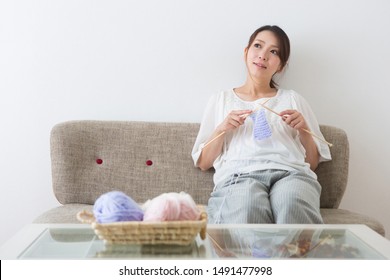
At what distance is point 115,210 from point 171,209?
11 cm

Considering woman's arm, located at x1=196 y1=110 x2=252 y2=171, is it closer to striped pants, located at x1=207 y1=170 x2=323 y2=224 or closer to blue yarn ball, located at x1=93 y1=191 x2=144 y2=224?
striped pants, located at x1=207 y1=170 x2=323 y2=224

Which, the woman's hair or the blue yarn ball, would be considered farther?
the woman's hair

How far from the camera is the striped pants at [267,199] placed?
1.51 meters

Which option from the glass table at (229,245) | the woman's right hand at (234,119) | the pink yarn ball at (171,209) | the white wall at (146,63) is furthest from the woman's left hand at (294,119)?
the pink yarn ball at (171,209)

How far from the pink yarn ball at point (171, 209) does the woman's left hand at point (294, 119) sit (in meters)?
0.85

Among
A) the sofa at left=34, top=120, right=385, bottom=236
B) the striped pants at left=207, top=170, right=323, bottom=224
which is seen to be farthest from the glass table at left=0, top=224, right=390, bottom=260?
the sofa at left=34, top=120, right=385, bottom=236

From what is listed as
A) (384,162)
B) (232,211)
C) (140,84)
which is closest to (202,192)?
(232,211)

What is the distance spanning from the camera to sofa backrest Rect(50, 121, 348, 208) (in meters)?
1.91

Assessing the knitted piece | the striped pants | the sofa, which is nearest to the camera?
the striped pants

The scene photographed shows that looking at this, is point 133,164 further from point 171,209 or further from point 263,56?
point 171,209

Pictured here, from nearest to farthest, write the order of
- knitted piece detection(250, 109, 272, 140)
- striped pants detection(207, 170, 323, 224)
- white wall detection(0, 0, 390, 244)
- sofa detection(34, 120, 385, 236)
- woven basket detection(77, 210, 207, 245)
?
woven basket detection(77, 210, 207, 245) → striped pants detection(207, 170, 323, 224) → knitted piece detection(250, 109, 272, 140) → sofa detection(34, 120, 385, 236) → white wall detection(0, 0, 390, 244)

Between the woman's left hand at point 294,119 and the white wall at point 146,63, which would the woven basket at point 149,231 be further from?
the white wall at point 146,63

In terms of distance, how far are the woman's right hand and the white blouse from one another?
8 centimetres
